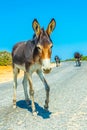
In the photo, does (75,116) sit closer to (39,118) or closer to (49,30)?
(39,118)

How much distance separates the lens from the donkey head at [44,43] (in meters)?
9.02

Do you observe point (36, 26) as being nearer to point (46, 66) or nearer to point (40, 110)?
point (46, 66)

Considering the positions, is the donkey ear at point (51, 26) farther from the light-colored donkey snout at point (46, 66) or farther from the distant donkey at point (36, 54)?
the light-colored donkey snout at point (46, 66)

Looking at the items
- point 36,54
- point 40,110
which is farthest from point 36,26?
point 40,110

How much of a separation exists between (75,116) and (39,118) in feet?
2.99

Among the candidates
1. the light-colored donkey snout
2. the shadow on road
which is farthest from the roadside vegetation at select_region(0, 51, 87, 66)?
the light-colored donkey snout

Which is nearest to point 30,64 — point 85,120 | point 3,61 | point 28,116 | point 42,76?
point 42,76

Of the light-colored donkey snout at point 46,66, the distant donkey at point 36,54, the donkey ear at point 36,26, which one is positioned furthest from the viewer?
the donkey ear at point 36,26

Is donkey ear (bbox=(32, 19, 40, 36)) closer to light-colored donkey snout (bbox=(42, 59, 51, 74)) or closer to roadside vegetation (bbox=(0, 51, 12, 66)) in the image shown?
light-colored donkey snout (bbox=(42, 59, 51, 74))

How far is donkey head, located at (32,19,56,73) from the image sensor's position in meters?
9.02

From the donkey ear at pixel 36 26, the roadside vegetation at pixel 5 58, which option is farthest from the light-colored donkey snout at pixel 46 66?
the roadside vegetation at pixel 5 58

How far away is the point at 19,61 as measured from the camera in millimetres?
11148

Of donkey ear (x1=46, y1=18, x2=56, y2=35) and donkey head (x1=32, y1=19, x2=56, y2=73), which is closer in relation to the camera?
donkey head (x1=32, y1=19, x2=56, y2=73)

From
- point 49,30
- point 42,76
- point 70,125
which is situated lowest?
point 70,125
